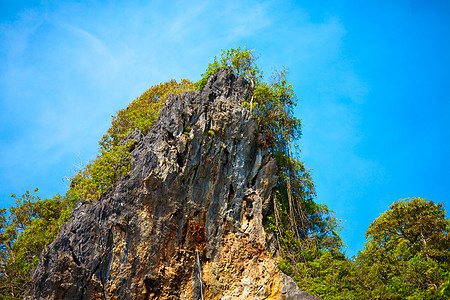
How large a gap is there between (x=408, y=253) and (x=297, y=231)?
5.58m

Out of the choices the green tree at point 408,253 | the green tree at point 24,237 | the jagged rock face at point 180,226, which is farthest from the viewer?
the green tree at point 24,237

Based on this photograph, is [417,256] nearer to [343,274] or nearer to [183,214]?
[343,274]

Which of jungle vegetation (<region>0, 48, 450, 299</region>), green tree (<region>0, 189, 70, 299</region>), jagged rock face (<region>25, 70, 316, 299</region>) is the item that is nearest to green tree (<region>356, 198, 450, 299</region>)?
jungle vegetation (<region>0, 48, 450, 299</region>)

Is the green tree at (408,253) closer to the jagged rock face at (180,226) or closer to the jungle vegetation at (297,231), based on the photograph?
the jungle vegetation at (297,231)

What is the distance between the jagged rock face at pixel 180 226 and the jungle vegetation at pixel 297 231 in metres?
1.64

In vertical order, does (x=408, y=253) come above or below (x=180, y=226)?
below

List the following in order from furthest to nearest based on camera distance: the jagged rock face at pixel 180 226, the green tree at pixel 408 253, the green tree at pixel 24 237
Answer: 1. the green tree at pixel 24 237
2. the green tree at pixel 408 253
3. the jagged rock face at pixel 180 226

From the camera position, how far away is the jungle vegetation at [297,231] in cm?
1633

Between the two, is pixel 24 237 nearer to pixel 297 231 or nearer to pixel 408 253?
pixel 297 231

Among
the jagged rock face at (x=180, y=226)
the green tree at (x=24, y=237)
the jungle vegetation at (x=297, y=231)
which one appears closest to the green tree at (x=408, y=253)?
the jungle vegetation at (x=297, y=231)

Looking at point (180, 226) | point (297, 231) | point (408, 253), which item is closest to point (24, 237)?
point (180, 226)

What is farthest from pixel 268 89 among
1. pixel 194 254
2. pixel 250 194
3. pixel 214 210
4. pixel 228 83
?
pixel 194 254

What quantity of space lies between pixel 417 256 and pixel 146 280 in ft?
41.1

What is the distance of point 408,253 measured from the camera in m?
18.5
